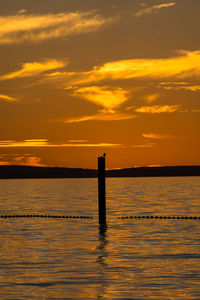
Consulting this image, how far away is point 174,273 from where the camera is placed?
2281 cm

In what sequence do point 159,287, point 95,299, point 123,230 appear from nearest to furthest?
point 95,299 → point 159,287 → point 123,230

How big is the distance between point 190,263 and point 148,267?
2156 mm

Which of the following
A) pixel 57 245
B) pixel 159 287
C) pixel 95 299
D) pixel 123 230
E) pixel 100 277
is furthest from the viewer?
pixel 123 230

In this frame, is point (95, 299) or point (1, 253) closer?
point (95, 299)

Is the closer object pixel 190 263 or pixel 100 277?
pixel 100 277

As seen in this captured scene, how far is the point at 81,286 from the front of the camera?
2050cm

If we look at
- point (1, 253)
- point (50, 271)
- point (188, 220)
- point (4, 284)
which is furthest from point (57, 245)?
point (188, 220)

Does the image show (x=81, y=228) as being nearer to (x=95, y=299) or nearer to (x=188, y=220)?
A: (x=188, y=220)

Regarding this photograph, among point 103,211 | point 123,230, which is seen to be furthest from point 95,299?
point 103,211

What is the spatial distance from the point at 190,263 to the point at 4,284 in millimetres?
8489

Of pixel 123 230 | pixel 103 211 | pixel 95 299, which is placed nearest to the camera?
pixel 95 299

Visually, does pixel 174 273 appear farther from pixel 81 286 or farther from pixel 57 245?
pixel 57 245

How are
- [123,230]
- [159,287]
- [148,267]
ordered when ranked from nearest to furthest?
[159,287]
[148,267]
[123,230]

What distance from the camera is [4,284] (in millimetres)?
20734
